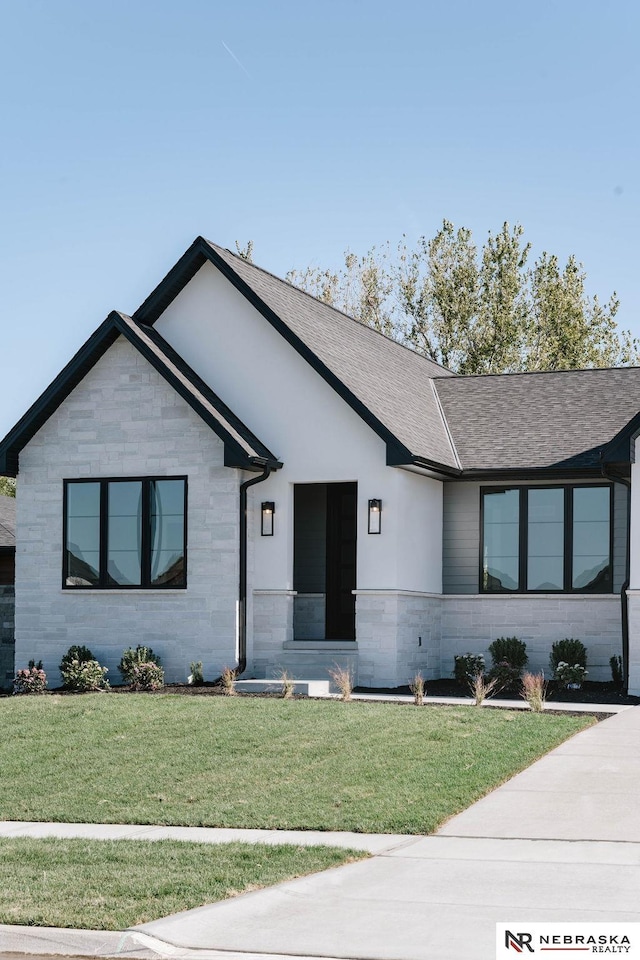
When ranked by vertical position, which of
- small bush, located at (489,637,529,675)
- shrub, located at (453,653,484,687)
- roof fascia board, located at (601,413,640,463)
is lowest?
shrub, located at (453,653,484,687)

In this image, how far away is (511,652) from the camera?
2092 centimetres

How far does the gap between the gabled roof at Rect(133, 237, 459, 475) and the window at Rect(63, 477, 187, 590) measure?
3193 millimetres

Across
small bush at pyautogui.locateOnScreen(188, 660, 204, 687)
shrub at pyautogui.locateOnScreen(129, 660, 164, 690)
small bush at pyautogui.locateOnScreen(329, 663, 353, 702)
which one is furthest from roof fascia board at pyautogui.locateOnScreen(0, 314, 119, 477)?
small bush at pyautogui.locateOnScreen(329, 663, 353, 702)

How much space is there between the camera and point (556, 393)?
24.2m

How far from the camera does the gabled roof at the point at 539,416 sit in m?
21.4

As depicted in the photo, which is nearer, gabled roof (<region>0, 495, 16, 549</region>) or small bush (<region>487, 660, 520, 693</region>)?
small bush (<region>487, 660, 520, 693</region>)

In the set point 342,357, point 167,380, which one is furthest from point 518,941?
point 342,357

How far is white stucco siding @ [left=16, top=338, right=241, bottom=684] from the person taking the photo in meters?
20.3

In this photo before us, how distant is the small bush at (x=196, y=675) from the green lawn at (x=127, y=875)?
9254 mm

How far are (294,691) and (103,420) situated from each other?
19.3 ft

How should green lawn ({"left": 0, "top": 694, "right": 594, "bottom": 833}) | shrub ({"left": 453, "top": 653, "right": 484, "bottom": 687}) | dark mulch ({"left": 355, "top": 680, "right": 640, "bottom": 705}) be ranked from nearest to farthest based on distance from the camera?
green lawn ({"left": 0, "top": 694, "right": 594, "bottom": 833})
dark mulch ({"left": 355, "top": 680, "right": 640, "bottom": 705})
shrub ({"left": 453, "top": 653, "right": 484, "bottom": 687})

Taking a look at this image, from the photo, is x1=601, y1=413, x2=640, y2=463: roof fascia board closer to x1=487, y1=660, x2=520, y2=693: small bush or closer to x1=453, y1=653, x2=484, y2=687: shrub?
x1=487, y1=660, x2=520, y2=693: small bush

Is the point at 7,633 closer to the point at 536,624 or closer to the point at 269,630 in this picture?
the point at 269,630

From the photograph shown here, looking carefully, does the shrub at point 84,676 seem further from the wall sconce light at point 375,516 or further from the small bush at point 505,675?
the small bush at point 505,675
